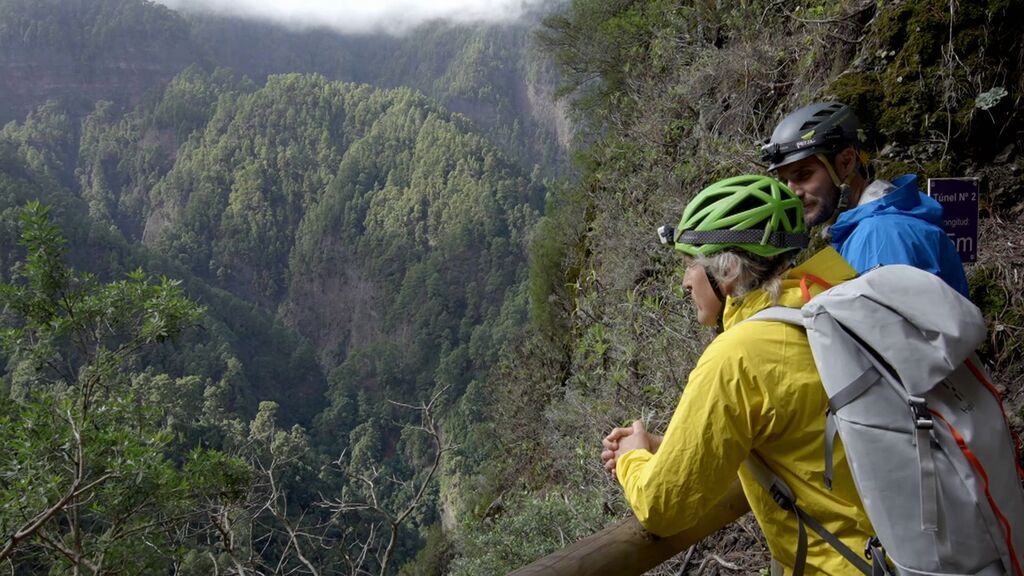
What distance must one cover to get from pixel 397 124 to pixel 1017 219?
342ft

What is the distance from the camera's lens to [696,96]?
753cm

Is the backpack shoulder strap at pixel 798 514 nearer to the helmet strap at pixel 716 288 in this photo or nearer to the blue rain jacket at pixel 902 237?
the helmet strap at pixel 716 288

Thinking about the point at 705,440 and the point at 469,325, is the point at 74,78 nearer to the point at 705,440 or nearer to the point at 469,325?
the point at 469,325

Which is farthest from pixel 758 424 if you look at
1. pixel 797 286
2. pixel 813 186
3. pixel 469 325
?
pixel 469 325

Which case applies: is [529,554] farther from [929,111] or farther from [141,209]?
[141,209]

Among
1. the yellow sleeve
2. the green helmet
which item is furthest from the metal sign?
the yellow sleeve

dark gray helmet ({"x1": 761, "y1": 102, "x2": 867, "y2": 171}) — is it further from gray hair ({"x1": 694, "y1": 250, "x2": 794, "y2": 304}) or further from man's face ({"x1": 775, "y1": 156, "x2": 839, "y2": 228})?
gray hair ({"x1": 694, "y1": 250, "x2": 794, "y2": 304})

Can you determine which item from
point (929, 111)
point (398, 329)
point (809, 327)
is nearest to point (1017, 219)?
point (929, 111)

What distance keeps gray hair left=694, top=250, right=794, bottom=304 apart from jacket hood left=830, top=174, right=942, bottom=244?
94 cm

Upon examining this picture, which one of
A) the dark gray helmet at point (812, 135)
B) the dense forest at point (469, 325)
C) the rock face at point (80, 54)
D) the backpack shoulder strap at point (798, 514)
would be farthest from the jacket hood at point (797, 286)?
the rock face at point (80, 54)

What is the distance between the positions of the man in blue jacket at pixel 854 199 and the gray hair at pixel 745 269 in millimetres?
780

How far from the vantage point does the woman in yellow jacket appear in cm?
119

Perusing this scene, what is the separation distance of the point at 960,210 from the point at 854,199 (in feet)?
1.86

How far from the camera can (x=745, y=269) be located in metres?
1.40
